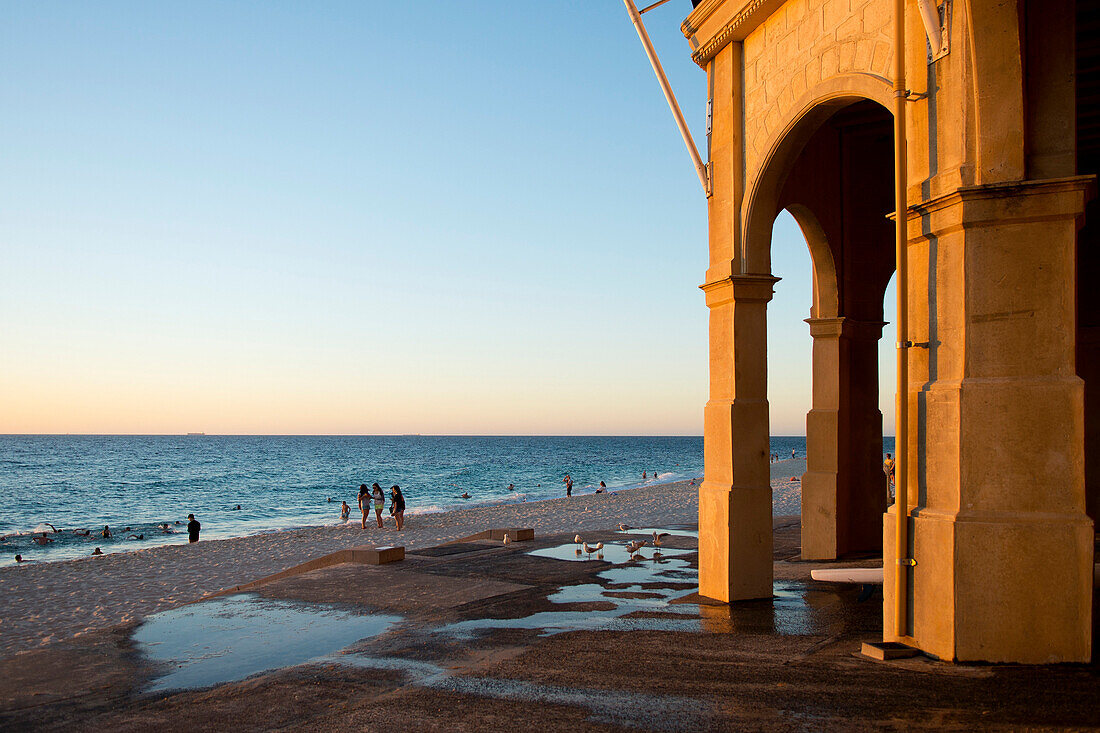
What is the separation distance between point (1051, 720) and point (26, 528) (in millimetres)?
49248

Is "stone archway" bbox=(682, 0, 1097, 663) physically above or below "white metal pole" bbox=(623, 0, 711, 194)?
below

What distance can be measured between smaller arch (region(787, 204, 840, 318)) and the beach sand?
1002 centimetres

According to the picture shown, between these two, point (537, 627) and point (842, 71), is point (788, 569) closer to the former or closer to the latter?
point (537, 627)

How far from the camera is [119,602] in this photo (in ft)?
52.6

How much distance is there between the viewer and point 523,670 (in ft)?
21.0

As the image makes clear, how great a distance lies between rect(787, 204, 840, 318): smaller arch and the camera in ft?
39.9

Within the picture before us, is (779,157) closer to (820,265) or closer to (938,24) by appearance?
(938,24)

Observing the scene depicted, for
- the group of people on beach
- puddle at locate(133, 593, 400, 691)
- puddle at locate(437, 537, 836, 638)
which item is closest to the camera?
puddle at locate(133, 593, 400, 691)

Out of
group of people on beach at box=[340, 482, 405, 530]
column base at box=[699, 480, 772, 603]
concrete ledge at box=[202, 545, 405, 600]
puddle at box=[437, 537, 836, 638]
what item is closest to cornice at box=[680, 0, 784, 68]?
column base at box=[699, 480, 772, 603]

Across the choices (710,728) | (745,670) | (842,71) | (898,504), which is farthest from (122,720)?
(842,71)

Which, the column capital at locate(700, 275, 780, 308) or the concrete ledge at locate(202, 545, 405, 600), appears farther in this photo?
the concrete ledge at locate(202, 545, 405, 600)

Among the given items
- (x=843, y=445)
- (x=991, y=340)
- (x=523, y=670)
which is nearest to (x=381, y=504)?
(x=843, y=445)

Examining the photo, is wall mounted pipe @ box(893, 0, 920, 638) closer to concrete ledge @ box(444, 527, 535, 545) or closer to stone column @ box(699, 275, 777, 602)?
stone column @ box(699, 275, 777, 602)

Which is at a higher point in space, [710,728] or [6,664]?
[710,728]
